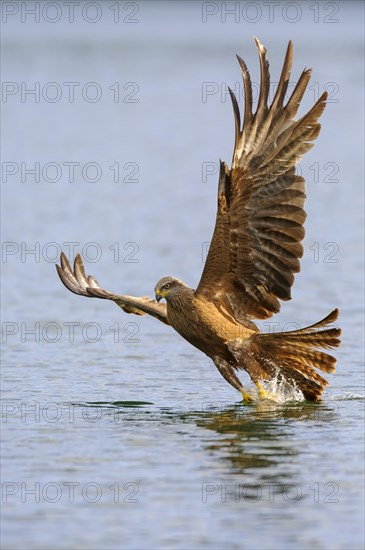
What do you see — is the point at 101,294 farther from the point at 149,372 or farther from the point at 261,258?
the point at 261,258

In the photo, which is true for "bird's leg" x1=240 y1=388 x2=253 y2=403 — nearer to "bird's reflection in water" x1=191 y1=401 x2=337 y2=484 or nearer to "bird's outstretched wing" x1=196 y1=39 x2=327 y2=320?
"bird's reflection in water" x1=191 y1=401 x2=337 y2=484

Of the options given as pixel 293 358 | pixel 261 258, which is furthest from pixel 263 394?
pixel 261 258

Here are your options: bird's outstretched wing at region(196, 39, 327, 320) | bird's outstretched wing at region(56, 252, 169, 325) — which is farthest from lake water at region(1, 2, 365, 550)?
bird's outstretched wing at region(196, 39, 327, 320)

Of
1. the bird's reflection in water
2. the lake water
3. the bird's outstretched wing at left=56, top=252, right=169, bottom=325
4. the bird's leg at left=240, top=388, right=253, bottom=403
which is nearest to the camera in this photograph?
the lake water

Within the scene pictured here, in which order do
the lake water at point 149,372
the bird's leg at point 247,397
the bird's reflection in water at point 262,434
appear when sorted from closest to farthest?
the lake water at point 149,372
the bird's reflection in water at point 262,434
the bird's leg at point 247,397

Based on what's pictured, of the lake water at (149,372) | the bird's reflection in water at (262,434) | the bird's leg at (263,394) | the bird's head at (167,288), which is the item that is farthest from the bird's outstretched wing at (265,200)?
the lake water at (149,372)

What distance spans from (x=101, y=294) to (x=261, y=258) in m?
1.90

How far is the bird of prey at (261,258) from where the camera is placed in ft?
43.6

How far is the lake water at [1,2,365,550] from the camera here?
10070 mm

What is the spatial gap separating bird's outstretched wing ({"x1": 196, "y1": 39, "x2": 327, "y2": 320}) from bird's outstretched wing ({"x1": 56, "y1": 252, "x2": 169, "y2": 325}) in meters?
1.07

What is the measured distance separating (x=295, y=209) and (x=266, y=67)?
128 cm

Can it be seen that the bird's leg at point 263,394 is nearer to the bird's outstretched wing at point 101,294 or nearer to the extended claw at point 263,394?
the extended claw at point 263,394

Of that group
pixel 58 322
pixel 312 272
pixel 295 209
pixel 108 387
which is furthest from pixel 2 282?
pixel 295 209

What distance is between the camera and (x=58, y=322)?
17.8 metres
